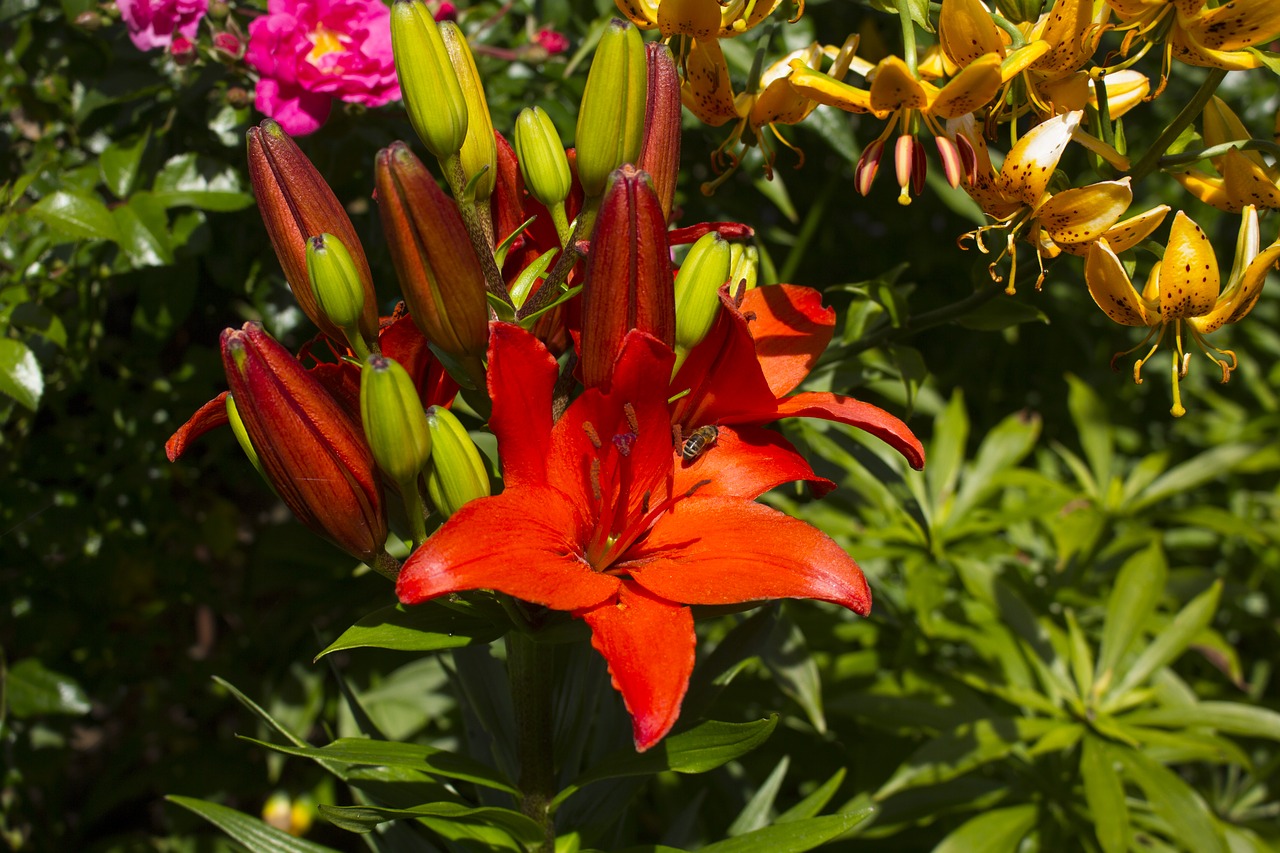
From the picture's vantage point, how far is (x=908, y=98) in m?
0.67

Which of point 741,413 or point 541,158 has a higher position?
point 541,158

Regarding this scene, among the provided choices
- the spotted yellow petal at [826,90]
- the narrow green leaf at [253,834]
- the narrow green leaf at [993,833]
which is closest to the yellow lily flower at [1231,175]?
the spotted yellow petal at [826,90]

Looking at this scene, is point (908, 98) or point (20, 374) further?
point (20, 374)

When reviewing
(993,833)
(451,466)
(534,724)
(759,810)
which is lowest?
(993,833)

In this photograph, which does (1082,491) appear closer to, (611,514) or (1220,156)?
(1220,156)

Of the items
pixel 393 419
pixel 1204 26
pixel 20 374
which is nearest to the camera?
pixel 393 419

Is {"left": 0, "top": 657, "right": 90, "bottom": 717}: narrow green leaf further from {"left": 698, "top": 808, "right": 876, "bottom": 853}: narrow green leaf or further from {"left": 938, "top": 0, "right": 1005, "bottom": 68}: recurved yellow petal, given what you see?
{"left": 938, "top": 0, "right": 1005, "bottom": 68}: recurved yellow petal

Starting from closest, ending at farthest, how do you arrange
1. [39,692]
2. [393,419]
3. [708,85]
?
1. [393,419]
2. [708,85]
3. [39,692]

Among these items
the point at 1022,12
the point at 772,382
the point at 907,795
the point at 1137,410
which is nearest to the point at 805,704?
the point at 907,795

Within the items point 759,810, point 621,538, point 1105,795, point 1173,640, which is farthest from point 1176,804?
point 621,538

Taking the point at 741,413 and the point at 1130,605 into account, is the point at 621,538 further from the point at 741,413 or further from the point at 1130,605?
the point at 1130,605

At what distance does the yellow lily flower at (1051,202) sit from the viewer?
652 millimetres

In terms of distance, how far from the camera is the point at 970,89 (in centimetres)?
64

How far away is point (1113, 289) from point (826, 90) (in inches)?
9.5
